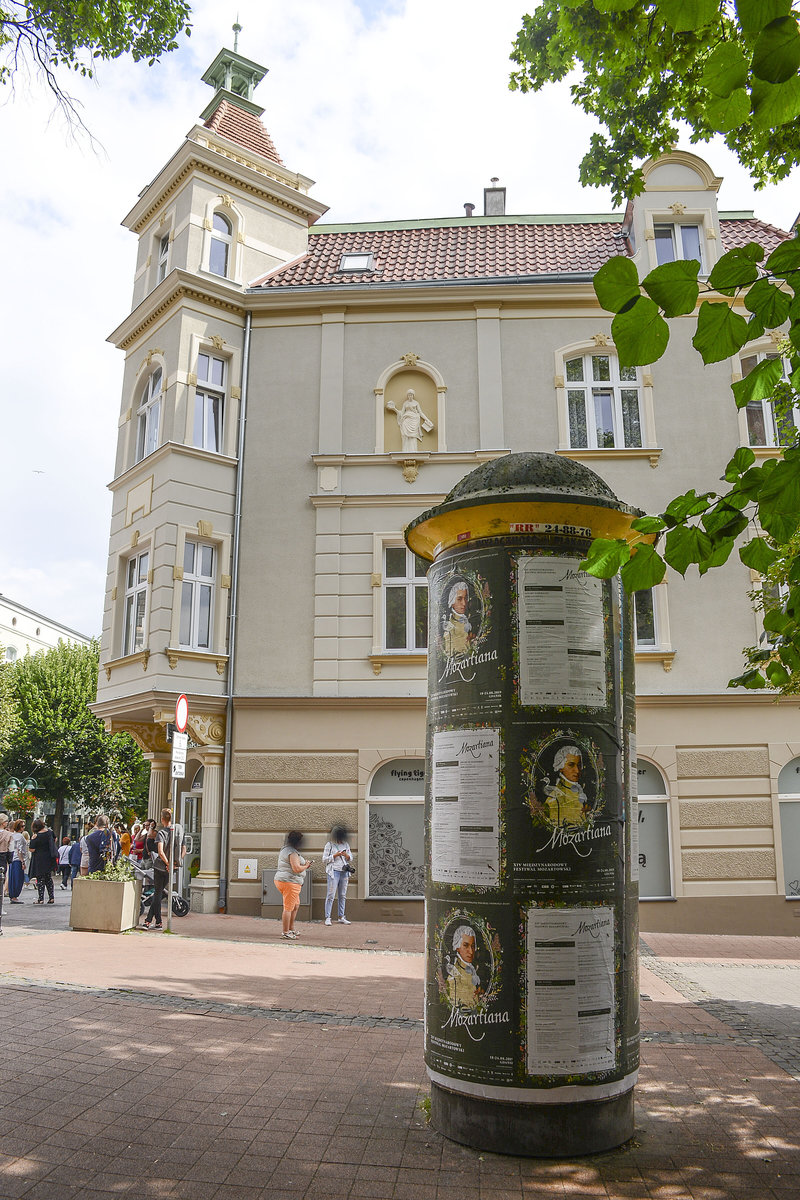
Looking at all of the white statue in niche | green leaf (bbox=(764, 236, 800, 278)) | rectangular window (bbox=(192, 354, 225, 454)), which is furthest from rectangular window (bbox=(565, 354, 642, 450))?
green leaf (bbox=(764, 236, 800, 278))

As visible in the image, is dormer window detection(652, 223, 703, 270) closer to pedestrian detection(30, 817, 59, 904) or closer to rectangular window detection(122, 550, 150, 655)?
rectangular window detection(122, 550, 150, 655)

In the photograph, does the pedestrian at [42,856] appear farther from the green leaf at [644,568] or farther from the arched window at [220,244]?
the green leaf at [644,568]

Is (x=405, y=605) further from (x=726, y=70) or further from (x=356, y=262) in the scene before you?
(x=726, y=70)

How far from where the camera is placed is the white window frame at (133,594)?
18234 mm

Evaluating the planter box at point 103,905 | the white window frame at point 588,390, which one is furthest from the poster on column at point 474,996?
the white window frame at point 588,390

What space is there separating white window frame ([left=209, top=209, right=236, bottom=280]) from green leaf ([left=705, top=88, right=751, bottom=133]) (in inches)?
685

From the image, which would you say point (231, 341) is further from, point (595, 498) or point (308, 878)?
point (595, 498)

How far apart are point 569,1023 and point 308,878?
12.4 meters

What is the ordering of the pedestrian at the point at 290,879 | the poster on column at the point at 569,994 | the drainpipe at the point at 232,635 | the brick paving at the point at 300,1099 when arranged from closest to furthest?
the brick paving at the point at 300,1099, the poster on column at the point at 569,994, the pedestrian at the point at 290,879, the drainpipe at the point at 232,635

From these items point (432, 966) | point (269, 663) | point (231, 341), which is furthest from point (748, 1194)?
point (231, 341)

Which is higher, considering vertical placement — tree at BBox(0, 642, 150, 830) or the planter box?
tree at BBox(0, 642, 150, 830)

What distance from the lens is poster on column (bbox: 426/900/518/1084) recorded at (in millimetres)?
4613

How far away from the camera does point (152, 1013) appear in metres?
7.52

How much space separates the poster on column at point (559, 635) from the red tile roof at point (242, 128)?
60.3 feet
